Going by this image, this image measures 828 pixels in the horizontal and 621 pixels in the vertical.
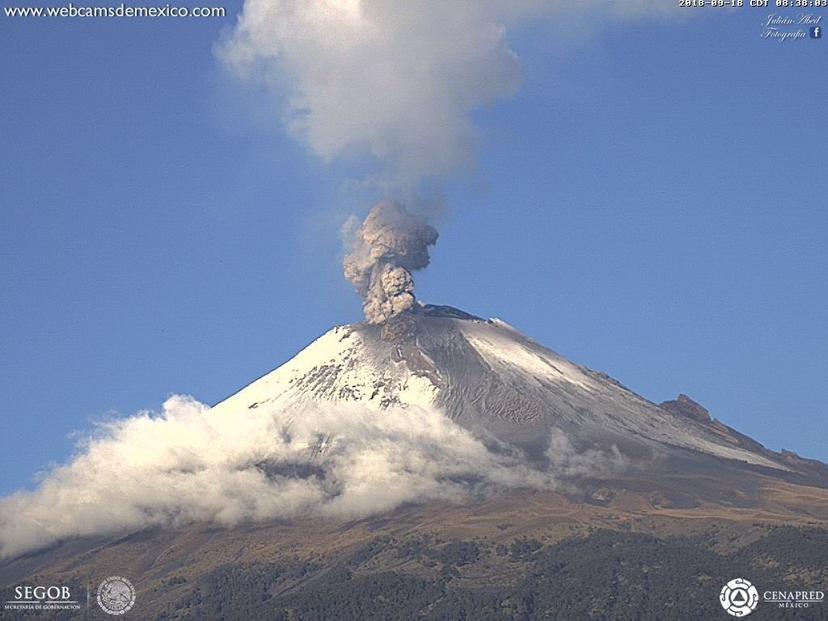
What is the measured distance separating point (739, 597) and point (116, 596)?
208ft

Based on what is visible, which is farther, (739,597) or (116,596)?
(116,596)

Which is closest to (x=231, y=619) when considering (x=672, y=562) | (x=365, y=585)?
(x=365, y=585)

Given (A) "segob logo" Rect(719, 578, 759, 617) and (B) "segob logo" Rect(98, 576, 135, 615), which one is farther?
(B) "segob logo" Rect(98, 576, 135, 615)

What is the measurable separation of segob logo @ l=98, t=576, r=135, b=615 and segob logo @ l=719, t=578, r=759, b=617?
56644 millimetres

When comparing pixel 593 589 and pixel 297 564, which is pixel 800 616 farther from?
pixel 297 564

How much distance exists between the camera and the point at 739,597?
168m

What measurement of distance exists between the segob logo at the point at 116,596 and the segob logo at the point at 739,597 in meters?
56.6

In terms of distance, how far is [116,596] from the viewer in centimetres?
19562

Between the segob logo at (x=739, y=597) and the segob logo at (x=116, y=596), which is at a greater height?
the segob logo at (x=116, y=596)

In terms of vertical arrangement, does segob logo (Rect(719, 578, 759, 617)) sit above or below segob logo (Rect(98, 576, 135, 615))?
below

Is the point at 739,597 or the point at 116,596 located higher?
the point at 116,596

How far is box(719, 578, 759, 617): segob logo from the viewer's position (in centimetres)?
16262

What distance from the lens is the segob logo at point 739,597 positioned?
163 metres

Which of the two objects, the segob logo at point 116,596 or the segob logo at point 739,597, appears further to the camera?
the segob logo at point 116,596
